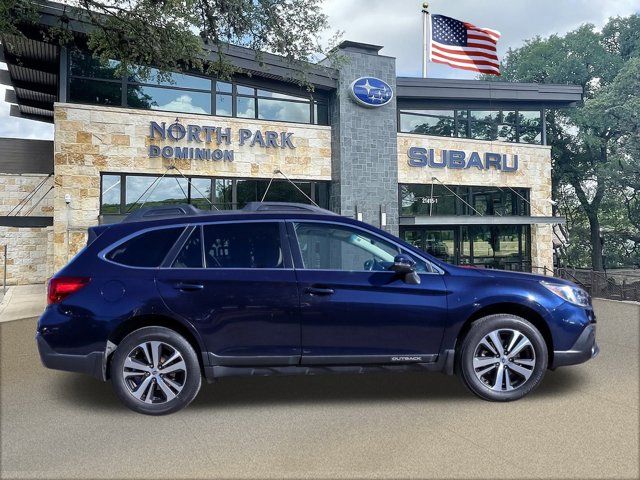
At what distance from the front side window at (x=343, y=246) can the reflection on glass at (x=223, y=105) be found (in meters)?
11.8

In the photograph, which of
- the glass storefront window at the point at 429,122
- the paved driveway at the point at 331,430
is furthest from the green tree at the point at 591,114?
the paved driveway at the point at 331,430

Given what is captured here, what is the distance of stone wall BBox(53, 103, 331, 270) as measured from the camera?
533 inches

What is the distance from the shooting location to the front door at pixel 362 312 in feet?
15.2

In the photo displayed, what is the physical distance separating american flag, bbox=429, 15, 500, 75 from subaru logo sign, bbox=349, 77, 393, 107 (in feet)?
7.75

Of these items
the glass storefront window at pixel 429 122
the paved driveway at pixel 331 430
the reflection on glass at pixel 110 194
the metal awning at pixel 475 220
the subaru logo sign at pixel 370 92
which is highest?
the subaru logo sign at pixel 370 92

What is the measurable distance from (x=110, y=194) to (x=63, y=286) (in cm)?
1046

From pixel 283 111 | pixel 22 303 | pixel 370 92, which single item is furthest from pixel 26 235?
pixel 370 92

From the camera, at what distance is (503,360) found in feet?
15.6

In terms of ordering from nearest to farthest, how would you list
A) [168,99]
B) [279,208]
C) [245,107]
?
1. [279,208]
2. [168,99]
3. [245,107]

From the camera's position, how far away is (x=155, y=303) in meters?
4.54

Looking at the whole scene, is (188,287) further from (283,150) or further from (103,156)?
(283,150)

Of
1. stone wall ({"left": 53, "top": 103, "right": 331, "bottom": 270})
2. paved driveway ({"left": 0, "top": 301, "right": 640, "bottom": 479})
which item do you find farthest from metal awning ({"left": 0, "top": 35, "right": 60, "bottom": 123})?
paved driveway ({"left": 0, "top": 301, "right": 640, "bottom": 479})

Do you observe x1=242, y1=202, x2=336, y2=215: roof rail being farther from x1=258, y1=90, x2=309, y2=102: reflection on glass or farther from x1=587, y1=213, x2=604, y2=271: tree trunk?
x1=587, y1=213, x2=604, y2=271: tree trunk

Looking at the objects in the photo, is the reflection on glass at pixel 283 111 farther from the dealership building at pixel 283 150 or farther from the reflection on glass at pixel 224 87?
the reflection on glass at pixel 224 87
